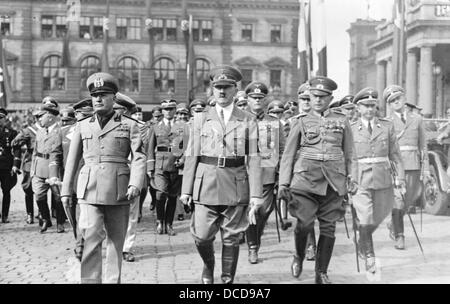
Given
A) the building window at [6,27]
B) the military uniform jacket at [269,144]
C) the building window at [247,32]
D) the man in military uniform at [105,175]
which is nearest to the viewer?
the man in military uniform at [105,175]

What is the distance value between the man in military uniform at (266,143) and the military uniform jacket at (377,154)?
1.28 meters

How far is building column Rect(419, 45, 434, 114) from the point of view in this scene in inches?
1160

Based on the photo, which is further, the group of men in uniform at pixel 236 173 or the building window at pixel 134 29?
the building window at pixel 134 29

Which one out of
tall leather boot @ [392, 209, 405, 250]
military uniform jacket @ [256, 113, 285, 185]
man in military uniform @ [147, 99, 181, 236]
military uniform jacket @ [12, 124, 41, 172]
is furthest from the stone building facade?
tall leather boot @ [392, 209, 405, 250]

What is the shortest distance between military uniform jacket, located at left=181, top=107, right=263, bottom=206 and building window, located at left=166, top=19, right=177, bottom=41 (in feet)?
137

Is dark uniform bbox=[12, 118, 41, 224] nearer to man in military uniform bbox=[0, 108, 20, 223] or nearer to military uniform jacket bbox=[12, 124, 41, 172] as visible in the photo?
military uniform jacket bbox=[12, 124, 41, 172]

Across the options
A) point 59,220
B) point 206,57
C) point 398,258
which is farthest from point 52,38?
point 398,258

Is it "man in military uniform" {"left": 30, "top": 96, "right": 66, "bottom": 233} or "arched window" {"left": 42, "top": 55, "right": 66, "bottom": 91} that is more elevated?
"arched window" {"left": 42, "top": 55, "right": 66, "bottom": 91}

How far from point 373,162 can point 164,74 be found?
40619mm

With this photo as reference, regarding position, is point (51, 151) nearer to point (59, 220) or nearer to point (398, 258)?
point (59, 220)

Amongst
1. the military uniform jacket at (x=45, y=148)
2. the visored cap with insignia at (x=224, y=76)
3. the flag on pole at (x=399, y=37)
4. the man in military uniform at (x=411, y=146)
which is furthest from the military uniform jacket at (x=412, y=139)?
the flag on pole at (x=399, y=37)

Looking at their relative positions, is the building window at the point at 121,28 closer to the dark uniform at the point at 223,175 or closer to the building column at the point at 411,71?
the building column at the point at 411,71

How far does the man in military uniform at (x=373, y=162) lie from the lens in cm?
743

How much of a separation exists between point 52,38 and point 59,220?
37666 mm
